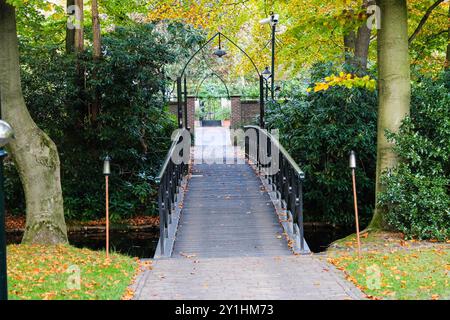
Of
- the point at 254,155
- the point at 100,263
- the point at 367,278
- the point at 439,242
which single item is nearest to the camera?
the point at 367,278

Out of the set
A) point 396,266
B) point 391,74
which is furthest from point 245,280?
point 391,74

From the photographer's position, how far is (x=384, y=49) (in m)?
9.33

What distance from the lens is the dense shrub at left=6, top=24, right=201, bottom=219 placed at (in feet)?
43.4

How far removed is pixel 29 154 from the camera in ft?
29.0

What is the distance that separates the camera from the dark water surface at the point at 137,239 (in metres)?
12.1

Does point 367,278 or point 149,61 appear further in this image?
point 149,61

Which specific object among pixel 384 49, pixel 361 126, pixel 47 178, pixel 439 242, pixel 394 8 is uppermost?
pixel 394 8

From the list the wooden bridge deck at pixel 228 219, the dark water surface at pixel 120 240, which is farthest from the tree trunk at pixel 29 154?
the dark water surface at pixel 120 240

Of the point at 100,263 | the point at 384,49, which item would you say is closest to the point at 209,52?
the point at 384,49

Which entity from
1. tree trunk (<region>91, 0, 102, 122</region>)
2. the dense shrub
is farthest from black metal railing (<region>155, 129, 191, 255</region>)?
tree trunk (<region>91, 0, 102, 122</region>)

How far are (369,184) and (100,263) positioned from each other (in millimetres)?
7189

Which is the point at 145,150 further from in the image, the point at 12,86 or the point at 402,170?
the point at 402,170

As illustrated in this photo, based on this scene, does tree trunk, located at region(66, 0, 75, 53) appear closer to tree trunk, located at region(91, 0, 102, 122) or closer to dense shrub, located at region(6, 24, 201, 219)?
dense shrub, located at region(6, 24, 201, 219)

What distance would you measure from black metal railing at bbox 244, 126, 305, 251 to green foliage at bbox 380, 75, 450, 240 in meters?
1.34
